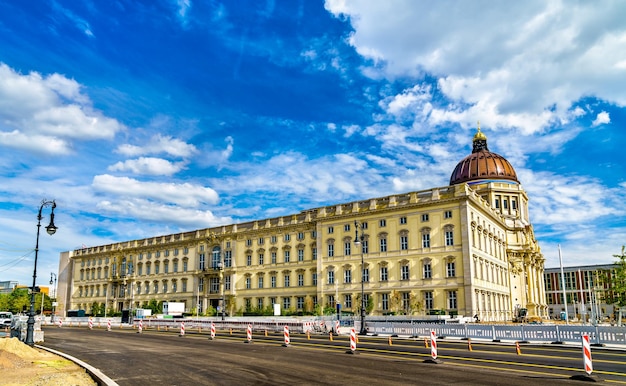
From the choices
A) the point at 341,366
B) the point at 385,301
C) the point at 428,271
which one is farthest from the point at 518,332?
the point at 385,301

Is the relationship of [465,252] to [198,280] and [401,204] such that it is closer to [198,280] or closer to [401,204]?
[401,204]

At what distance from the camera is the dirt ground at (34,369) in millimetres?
14856

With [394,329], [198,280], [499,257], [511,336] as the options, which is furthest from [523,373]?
[198,280]

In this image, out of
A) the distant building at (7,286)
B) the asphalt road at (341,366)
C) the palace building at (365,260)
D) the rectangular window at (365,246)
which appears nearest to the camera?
the asphalt road at (341,366)

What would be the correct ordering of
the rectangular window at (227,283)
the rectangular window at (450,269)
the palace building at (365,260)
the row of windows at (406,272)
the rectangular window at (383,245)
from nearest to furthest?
the rectangular window at (450,269) < the row of windows at (406,272) < the palace building at (365,260) < the rectangular window at (383,245) < the rectangular window at (227,283)

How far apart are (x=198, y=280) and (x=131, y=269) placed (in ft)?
64.6

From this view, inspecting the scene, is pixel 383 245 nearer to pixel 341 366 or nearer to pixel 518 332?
pixel 518 332

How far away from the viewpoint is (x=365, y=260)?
62.9m

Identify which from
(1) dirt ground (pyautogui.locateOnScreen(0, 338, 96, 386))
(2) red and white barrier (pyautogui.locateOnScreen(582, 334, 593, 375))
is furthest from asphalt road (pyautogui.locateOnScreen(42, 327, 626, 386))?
(1) dirt ground (pyautogui.locateOnScreen(0, 338, 96, 386))

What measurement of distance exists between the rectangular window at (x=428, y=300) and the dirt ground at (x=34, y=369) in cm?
4273

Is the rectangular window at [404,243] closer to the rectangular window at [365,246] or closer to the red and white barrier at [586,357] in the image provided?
the rectangular window at [365,246]

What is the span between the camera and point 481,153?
9119 cm

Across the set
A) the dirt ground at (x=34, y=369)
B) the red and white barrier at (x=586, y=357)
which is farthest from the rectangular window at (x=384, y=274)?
the red and white barrier at (x=586, y=357)

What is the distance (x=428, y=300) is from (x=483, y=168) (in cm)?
3847
